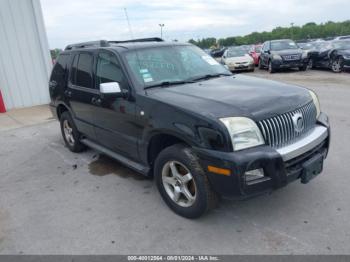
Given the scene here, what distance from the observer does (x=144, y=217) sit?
141 inches

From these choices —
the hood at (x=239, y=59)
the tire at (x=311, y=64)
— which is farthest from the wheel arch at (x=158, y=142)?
the tire at (x=311, y=64)

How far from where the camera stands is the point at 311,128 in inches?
141

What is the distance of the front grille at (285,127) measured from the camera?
3.02m

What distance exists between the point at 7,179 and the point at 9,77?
258 inches

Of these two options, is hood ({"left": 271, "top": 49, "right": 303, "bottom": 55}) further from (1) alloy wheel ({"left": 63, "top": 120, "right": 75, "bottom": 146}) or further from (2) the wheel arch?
(2) the wheel arch

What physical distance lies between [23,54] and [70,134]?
6.09m

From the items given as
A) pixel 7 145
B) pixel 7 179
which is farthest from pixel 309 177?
pixel 7 145

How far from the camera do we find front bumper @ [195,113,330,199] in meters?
2.80

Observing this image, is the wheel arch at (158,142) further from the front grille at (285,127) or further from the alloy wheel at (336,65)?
the alloy wheel at (336,65)

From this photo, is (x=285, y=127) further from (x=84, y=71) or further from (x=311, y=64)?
(x=311, y=64)

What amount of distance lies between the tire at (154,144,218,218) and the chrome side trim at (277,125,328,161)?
76 cm

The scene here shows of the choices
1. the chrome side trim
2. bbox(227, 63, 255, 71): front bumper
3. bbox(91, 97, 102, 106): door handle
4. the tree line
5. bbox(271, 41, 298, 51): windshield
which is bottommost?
the tree line

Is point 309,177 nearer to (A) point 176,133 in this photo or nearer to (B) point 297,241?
(B) point 297,241

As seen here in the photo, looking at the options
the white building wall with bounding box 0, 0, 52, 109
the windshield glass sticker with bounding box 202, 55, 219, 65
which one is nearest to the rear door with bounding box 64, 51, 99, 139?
the windshield glass sticker with bounding box 202, 55, 219, 65
